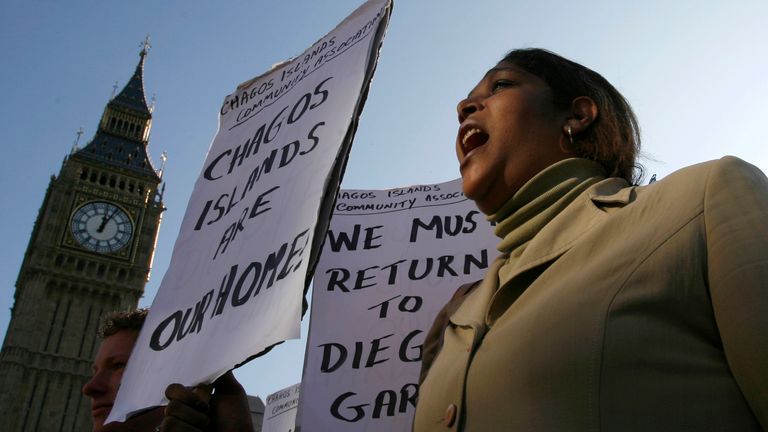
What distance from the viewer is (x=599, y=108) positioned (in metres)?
1.90

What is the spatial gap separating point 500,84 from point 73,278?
1672 inches

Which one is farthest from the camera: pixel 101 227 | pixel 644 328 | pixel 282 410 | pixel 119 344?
pixel 101 227

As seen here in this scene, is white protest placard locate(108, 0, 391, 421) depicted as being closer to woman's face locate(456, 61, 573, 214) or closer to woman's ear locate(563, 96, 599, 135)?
woman's face locate(456, 61, 573, 214)

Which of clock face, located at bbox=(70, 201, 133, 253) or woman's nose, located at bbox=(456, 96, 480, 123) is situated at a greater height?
clock face, located at bbox=(70, 201, 133, 253)

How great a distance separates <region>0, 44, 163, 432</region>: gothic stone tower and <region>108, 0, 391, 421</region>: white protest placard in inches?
1555

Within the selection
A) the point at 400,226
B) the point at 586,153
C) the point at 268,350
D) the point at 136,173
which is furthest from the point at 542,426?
the point at 136,173

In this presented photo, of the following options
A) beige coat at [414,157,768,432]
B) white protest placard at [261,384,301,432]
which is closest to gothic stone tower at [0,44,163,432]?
white protest placard at [261,384,301,432]

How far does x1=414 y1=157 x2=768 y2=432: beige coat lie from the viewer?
113cm

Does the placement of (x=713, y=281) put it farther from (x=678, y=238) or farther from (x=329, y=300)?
(x=329, y=300)

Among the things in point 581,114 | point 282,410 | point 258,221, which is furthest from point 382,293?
point 282,410

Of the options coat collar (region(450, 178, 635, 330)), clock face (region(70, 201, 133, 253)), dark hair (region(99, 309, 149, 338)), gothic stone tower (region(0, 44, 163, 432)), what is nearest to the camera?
coat collar (region(450, 178, 635, 330))

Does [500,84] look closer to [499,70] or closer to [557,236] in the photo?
[499,70]

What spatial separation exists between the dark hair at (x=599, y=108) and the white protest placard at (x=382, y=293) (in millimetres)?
1865

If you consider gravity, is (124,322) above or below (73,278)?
below
